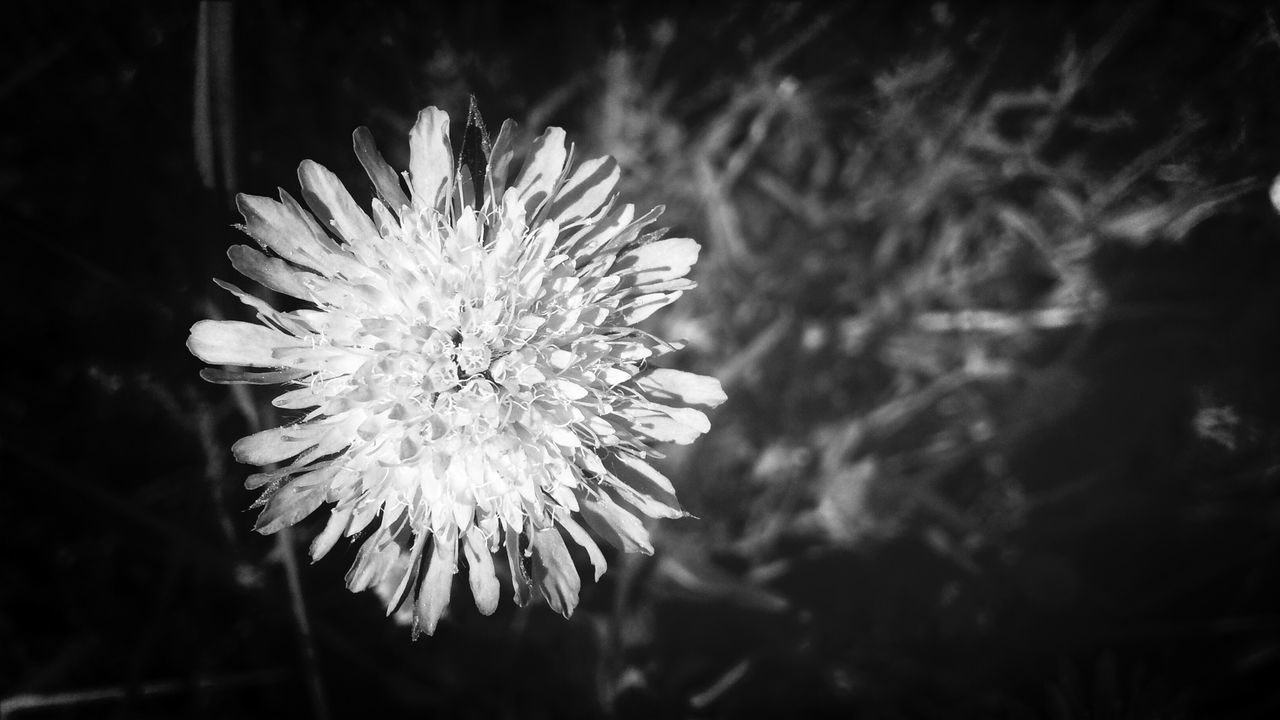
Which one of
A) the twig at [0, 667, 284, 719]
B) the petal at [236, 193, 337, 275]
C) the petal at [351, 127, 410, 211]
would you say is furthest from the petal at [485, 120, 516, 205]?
the twig at [0, 667, 284, 719]

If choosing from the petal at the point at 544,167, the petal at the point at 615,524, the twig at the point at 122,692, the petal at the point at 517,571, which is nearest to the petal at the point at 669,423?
the petal at the point at 615,524

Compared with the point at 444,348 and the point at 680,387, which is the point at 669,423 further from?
the point at 444,348

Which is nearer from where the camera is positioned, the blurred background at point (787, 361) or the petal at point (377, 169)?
the petal at point (377, 169)

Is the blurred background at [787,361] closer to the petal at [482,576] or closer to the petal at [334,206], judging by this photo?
the petal at [334,206]

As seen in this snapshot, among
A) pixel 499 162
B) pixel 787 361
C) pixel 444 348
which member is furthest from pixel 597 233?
pixel 787 361

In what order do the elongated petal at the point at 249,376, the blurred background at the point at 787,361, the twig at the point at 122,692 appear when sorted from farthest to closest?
the blurred background at the point at 787,361 → the twig at the point at 122,692 → the elongated petal at the point at 249,376

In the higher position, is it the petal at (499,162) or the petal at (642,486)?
the petal at (499,162)

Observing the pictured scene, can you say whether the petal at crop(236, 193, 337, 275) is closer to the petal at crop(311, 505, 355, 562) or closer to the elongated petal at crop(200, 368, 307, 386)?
the elongated petal at crop(200, 368, 307, 386)
